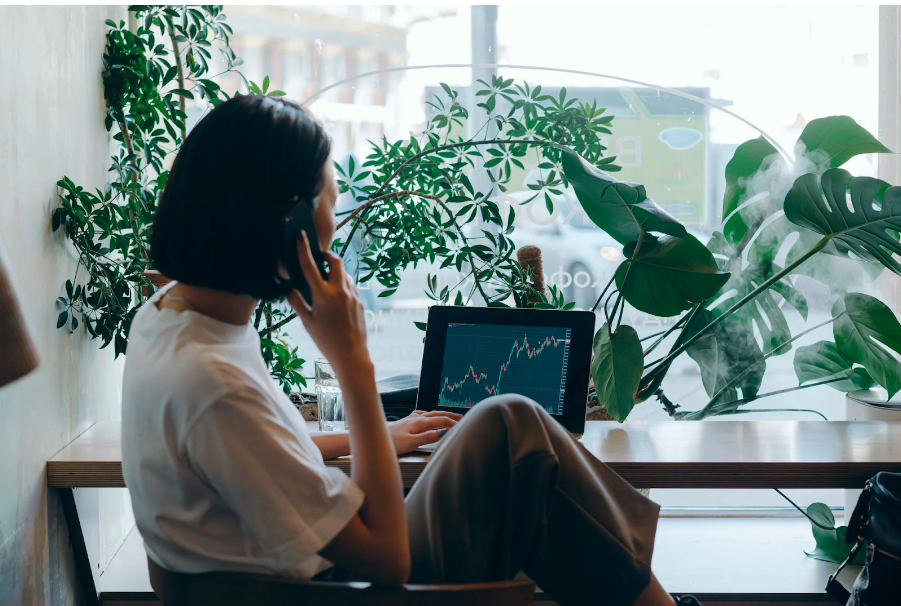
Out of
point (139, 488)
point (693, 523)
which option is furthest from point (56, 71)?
point (693, 523)

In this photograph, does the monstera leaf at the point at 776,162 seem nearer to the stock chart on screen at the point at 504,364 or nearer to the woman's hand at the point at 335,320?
the stock chart on screen at the point at 504,364

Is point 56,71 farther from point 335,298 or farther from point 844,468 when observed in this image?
point 844,468

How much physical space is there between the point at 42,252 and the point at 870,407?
1931 mm

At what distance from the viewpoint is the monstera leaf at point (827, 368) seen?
1890 millimetres

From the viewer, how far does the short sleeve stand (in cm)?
81

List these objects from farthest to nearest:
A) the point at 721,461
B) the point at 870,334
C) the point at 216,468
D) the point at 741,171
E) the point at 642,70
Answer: the point at 642,70
the point at 741,171
the point at 870,334
the point at 721,461
the point at 216,468

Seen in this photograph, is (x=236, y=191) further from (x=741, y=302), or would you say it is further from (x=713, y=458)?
(x=741, y=302)

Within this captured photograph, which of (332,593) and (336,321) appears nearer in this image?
(332,593)

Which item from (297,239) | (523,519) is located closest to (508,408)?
(523,519)

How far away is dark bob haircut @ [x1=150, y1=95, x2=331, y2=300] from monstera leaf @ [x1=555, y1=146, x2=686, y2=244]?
0.82 metres

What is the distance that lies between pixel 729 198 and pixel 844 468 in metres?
0.77

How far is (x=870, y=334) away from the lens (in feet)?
5.73

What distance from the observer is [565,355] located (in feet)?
5.04

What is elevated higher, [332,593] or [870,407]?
[332,593]
